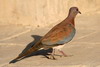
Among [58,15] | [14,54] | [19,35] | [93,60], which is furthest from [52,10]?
[93,60]

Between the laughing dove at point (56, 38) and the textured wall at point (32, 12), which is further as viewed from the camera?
the textured wall at point (32, 12)

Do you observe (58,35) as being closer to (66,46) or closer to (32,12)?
(66,46)

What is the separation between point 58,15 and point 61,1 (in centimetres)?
40

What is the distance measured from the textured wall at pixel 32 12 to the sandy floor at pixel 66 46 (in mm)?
234

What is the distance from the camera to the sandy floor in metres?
7.91

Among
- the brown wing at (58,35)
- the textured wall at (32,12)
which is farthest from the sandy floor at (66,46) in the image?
the brown wing at (58,35)

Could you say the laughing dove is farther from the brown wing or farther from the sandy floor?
the sandy floor

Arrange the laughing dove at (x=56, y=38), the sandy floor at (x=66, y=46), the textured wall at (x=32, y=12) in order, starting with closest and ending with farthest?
1. the laughing dove at (x=56, y=38)
2. the sandy floor at (x=66, y=46)
3. the textured wall at (x=32, y=12)

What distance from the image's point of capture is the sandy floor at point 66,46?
7.91 m

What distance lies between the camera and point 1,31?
10.9m

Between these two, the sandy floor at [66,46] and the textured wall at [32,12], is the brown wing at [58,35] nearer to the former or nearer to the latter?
the sandy floor at [66,46]

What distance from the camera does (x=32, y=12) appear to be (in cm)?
1114

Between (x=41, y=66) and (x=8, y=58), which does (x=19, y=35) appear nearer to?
(x=8, y=58)

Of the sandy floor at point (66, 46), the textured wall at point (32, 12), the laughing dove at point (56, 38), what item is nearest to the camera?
the laughing dove at point (56, 38)
